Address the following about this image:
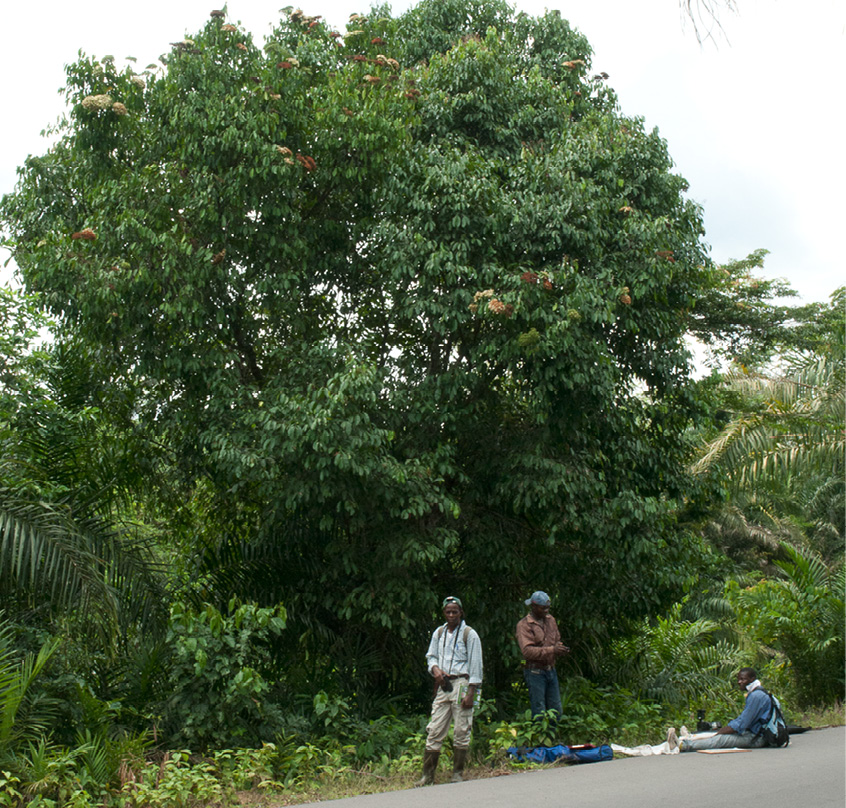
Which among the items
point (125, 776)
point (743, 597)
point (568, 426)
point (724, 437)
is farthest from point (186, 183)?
point (743, 597)

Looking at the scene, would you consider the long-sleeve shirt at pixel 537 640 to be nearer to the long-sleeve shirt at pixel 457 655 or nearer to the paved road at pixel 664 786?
the long-sleeve shirt at pixel 457 655

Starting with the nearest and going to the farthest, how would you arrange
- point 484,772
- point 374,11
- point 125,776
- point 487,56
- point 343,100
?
point 125,776 < point 484,772 < point 343,100 < point 487,56 < point 374,11

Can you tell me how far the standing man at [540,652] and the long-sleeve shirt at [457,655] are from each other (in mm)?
1010

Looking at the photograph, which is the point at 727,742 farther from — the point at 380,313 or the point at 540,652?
the point at 380,313

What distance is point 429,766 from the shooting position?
308 inches

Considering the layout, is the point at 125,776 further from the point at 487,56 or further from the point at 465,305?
the point at 487,56

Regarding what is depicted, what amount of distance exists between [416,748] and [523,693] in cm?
303

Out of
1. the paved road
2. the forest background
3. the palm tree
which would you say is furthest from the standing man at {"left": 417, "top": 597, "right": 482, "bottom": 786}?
the palm tree

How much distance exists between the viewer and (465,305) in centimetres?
1020

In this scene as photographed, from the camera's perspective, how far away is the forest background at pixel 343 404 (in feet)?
29.5

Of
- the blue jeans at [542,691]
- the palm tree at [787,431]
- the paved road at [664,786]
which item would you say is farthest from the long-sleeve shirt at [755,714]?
the palm tree at [787,431]

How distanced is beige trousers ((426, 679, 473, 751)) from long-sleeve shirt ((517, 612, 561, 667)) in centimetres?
118

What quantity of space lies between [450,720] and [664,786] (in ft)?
6.06

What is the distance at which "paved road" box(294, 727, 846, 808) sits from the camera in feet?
21.1
